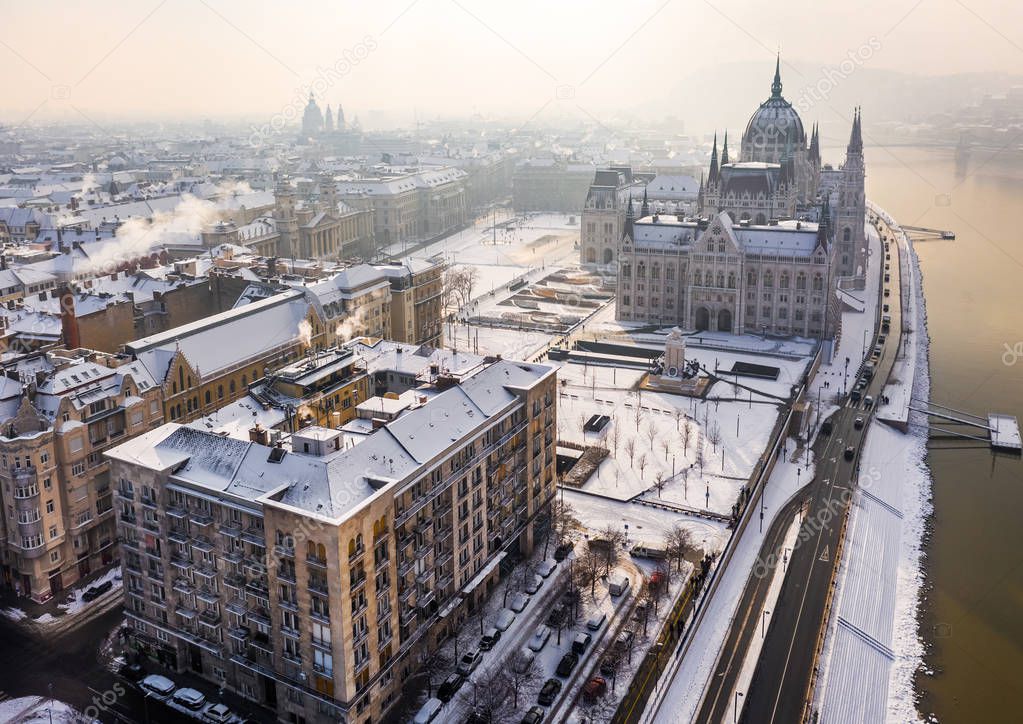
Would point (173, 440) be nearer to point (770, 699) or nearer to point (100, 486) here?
point (100, 486)

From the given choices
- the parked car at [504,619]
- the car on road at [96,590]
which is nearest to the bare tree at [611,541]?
the parked car at [504,619]

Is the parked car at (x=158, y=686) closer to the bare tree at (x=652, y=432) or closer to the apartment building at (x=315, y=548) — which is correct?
the apartment building at (x=315, y=548)

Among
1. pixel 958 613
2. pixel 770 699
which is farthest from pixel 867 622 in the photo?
pixel 770 699

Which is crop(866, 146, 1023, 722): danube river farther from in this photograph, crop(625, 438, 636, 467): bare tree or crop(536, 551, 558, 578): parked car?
crop(625, 438, 636, 467): bare tree

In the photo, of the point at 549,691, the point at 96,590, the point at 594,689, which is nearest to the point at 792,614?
the point at 594,689

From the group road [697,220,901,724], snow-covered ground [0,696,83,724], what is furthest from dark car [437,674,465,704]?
snow-covered ground [0,696,83,724]

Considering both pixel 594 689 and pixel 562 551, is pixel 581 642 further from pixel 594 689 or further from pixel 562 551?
pixel 562 551
